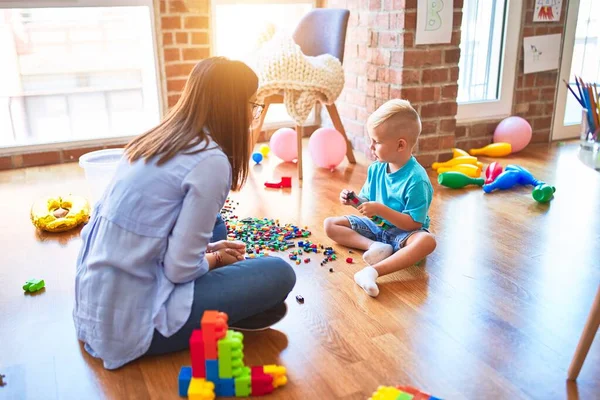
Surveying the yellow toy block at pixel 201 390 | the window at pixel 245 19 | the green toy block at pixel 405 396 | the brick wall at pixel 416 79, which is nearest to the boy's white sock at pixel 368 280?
the green toy block at pixel 405 396

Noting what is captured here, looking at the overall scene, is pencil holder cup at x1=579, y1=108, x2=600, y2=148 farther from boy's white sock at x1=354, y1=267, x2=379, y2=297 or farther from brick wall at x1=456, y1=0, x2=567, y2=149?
brick wall at x1=456, y1=0, x2=567, y2=149

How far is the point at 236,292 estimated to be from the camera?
4.44 feet

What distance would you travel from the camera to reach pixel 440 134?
3004 mm

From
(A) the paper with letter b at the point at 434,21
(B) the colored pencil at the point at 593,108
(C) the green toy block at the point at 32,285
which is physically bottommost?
(C) the green toy block at the point at 32,285

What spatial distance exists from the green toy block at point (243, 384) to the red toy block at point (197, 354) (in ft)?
0.25

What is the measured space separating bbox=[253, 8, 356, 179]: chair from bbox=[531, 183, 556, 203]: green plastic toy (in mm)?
984

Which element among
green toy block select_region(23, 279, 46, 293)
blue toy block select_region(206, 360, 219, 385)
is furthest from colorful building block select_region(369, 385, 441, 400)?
green toy block select_region(23, 279, 46, 293)

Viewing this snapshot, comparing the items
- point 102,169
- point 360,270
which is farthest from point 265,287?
point 102,169

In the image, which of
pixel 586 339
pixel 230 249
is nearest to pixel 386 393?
pixel 586 339

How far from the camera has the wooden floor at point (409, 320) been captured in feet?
4.13

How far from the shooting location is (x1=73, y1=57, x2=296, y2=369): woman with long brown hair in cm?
122

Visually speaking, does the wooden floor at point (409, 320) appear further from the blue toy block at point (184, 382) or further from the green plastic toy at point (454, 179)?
the green plastic toy at point (454, 179)

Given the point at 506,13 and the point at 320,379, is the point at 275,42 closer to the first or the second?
the point at 506,13

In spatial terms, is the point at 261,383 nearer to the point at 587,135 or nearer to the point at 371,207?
the point at 371,207
